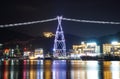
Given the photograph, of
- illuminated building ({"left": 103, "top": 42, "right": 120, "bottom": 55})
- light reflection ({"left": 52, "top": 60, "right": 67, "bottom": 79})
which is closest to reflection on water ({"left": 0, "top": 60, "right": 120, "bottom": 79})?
light reflection ({"left": 52, "top": 60, "right": 67, "bottom": 79})

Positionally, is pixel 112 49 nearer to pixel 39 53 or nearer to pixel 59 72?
pixel 39 53

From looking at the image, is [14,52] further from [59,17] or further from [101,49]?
[59,17]

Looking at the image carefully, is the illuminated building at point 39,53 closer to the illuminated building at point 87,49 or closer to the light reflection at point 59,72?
the illuminated building at point 87,49

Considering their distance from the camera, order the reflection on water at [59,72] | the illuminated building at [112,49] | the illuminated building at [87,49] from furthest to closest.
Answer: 1. the illuminated building at [87,49]
2. the illuminated building at [112,49]
3. the reflection on water at [59,72]

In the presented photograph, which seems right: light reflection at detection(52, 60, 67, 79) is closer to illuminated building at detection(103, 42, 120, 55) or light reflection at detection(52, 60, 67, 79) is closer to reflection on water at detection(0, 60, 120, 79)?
reflection on water at detection(0, 60, 120, 79)

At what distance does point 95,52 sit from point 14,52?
114ft

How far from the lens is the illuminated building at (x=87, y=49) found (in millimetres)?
170000

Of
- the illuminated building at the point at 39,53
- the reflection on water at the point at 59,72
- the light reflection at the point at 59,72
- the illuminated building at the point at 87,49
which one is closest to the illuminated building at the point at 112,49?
the illuminated building at the point at 87,49

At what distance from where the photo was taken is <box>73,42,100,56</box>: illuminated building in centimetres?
17000

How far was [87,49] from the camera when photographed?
6875 inches

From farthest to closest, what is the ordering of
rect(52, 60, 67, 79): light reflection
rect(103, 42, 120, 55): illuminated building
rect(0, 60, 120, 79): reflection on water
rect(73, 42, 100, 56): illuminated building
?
rect(73, 42, 100, 56): illuminated building < rect(103, 42, 120, 55): illuminated building < rect(52, 60, 67, 79): light reflection < rect(0, 60, 120, 79): reflection on water

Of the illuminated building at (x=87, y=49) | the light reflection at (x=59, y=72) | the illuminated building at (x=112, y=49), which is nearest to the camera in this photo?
the light reflection at (x=59, y=72)

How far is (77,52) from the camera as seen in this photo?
584 feet

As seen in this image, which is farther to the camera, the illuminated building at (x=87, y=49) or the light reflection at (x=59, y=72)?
the illuminated building at (x=87, y=49)
